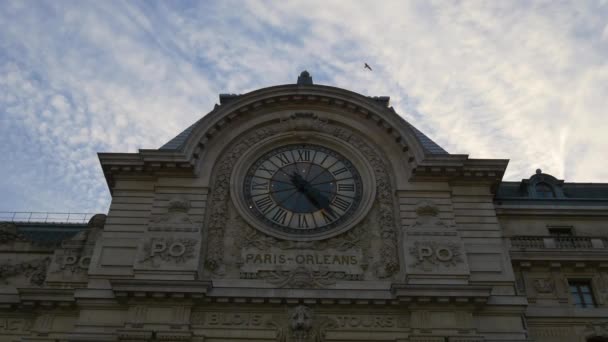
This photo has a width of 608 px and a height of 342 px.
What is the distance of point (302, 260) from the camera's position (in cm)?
2297

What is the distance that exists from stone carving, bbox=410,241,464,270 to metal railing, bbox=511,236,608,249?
3.77 meters

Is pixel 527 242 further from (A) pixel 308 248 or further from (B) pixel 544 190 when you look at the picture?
(A) pixel 308 248

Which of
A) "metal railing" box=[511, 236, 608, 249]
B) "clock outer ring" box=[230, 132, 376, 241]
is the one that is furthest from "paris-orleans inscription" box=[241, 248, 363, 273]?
"metal railing" box=[511, 236, 608, 249]

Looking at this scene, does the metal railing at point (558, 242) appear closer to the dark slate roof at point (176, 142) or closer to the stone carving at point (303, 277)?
the stone carving at point (303, 277)

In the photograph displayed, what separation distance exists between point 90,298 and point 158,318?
263 cm

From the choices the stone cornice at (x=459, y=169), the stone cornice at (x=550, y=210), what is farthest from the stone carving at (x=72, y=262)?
the stone cornice at (x=550, y=210)

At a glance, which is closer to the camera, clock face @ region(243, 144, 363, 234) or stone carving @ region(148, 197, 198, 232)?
stone carving @ region(148, 197, 198, 232)

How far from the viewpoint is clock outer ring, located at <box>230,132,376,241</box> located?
2386 centimetres

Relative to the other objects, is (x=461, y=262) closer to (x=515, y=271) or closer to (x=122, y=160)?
(x=515, y=271)

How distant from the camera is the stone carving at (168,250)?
22.6m

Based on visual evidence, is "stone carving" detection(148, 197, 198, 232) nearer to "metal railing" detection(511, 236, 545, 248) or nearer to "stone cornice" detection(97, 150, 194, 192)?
"stone cornice" detection(97, 150, 194, 192)

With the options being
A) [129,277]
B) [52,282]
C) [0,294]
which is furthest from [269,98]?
[0,294]

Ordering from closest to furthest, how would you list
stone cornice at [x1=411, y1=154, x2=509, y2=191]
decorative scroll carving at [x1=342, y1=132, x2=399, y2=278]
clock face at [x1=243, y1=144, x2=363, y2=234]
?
decorative scroll carving at [x1=342, y1=132, x2=399, y2=278]
clock face at [x1=243, y1=144, x2=363, y2=234]
stone cornice at [x1=411, y1=154, x2=509, y2=191]

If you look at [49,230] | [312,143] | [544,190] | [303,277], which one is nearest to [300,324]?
[303,277]
